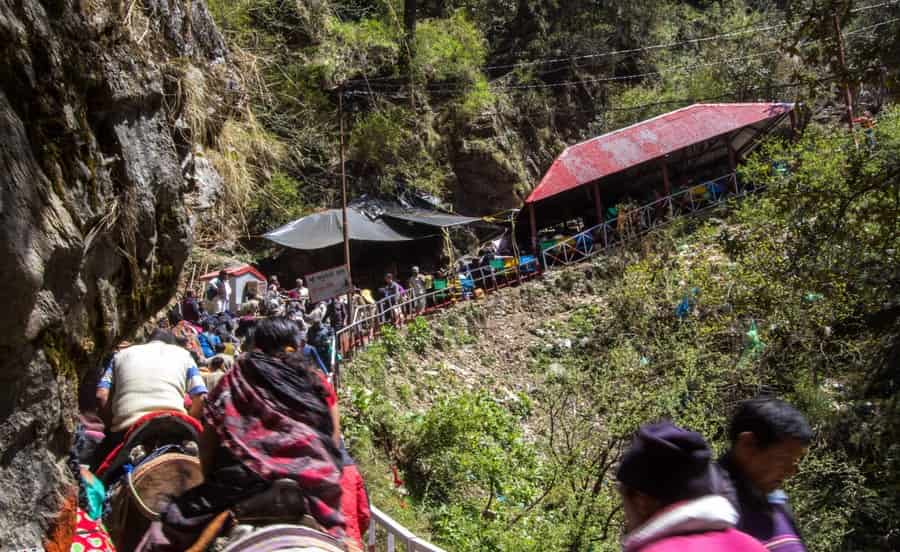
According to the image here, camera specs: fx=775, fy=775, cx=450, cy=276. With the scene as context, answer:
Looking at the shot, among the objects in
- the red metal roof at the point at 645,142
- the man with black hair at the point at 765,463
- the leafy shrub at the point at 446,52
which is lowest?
the red metal roof at the point at 645,142

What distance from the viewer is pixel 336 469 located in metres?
3.47

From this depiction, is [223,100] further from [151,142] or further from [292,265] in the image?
[292,265]

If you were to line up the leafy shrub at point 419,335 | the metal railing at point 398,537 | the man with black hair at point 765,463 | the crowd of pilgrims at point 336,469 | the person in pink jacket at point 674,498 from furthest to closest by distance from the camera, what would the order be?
the leafy shrub at point 419,335
the metal railing at point 398,537
the man with black hair at point 765,463
the crowd of pilgrims at point 336,469
the person in pink jacket at point 674,498

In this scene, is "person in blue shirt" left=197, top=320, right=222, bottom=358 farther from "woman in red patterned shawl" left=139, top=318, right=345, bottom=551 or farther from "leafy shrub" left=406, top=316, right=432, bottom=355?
"woman in red patterned shawl" left=139, top=318, right=345, bottom=551

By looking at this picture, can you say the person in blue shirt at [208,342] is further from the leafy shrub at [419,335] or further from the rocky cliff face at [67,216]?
the leafy shrub at [419,335]

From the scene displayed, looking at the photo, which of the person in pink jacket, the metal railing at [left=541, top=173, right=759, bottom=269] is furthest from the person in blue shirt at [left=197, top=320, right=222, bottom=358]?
the metal railing at [left=541, top=173, right=759, bottom=269]

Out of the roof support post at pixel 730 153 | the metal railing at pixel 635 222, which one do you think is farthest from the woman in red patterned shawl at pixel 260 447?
the roof support post at pixel 730 153

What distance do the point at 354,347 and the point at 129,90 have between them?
1106 cm

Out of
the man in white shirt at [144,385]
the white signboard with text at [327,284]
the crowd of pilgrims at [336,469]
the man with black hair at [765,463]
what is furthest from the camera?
the white signboard with text at [327,284]

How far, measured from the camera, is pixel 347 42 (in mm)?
29734

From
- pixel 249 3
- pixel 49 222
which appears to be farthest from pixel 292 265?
pixel 49 222

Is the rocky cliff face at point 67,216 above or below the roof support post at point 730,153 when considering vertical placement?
above

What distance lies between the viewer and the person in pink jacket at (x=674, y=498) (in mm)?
1940

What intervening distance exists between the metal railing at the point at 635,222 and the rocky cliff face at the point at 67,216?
17.9 m
